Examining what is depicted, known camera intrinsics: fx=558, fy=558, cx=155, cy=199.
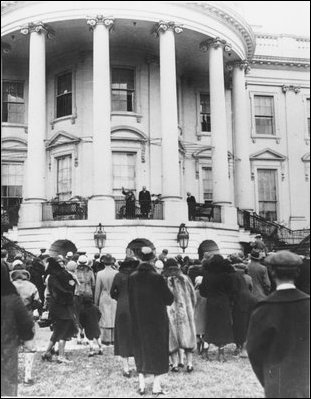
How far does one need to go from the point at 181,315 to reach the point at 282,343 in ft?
15.2

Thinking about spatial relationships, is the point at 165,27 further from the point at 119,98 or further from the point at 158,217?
the point at 158,217

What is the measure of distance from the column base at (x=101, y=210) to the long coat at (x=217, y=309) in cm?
1240

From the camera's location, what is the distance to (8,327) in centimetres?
565

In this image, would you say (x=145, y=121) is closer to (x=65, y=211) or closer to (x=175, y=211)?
(x=175, y=211)

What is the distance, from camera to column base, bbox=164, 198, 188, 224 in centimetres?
2261

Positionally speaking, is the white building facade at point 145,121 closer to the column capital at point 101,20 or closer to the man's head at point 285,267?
the column capital at point 101,20

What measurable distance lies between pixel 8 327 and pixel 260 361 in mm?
2565

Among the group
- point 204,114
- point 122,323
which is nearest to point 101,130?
point 204,114

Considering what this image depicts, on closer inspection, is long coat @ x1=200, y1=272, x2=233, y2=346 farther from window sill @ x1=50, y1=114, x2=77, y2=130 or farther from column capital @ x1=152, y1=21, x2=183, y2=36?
window sill @ x1=50, y1=114, x2=77, y2=130

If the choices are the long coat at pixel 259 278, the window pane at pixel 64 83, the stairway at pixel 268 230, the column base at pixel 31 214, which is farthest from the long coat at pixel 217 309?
the window pane at pixel 64 83

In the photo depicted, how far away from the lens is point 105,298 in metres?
11.0

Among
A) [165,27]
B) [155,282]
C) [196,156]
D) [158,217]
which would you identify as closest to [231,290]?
[155,282]

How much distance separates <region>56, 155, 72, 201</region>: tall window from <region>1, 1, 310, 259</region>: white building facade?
0.20 ft

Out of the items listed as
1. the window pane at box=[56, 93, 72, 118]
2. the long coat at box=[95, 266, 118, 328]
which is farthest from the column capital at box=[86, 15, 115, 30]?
the long coat at box=[95, 266, 118, 328]
